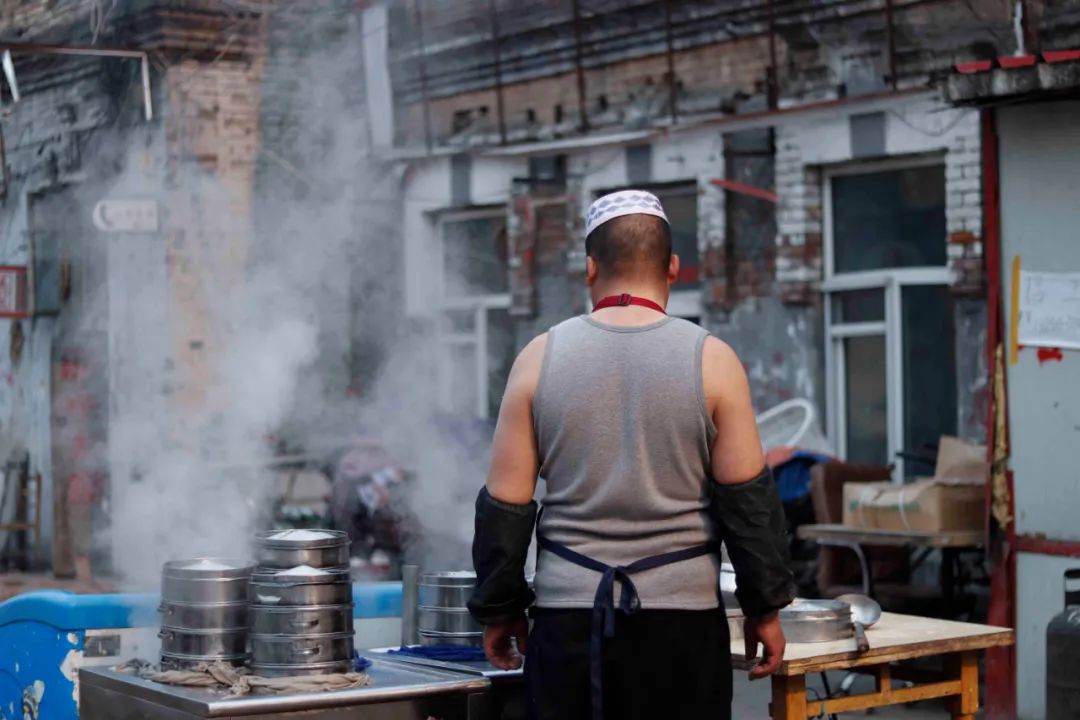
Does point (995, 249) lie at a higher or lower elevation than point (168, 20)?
lower

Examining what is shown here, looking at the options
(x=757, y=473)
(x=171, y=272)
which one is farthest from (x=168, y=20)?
(x=757, y=473)

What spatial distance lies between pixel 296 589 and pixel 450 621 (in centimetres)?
68

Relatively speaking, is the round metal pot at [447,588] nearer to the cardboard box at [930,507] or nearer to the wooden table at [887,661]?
the wooden table at [887,661]

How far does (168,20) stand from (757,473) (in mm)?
12519

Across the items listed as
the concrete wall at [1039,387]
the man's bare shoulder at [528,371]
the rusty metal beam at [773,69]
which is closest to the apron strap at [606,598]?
the man's bare shoulder at [528,371]

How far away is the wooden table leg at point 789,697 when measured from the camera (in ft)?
15.9

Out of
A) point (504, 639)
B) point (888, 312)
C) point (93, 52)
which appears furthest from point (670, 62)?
point (504, 639)

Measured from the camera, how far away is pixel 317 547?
4797 mm

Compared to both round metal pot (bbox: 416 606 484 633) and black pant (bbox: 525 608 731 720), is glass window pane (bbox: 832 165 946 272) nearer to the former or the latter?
round metal pot (bbox: 416 606 484 633)

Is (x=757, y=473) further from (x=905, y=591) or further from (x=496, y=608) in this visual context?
(x=905, y=591)

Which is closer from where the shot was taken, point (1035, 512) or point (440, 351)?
point (1035, 512)

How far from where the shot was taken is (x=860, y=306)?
39.1ft

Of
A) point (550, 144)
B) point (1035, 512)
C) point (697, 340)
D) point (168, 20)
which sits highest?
point (168, 20)

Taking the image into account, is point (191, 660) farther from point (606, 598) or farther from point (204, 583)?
point (606, 598)
